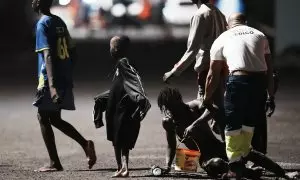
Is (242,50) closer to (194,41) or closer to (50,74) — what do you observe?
(194,41)

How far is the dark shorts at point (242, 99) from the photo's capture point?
8781mm

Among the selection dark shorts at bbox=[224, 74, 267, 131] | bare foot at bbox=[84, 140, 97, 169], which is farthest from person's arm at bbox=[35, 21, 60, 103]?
dark shorts at bbox=[224, 74, 267, 131]

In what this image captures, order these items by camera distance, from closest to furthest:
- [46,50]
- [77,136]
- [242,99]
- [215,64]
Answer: [242,99] < [215,64] < [46,50] < [77,136]


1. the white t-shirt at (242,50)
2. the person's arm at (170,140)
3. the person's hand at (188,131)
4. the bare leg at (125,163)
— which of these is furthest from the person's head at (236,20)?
the bare leg at (125,163)

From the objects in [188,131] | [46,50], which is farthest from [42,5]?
[188,131]

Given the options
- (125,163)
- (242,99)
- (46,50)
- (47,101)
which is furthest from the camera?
(47,101)

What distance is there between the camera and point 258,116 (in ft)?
29.5

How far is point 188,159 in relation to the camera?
31.6 feet

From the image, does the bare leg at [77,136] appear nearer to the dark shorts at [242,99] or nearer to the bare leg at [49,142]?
the bare leg at [49,142]

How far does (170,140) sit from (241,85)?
134cm

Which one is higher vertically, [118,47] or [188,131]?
[118,47]

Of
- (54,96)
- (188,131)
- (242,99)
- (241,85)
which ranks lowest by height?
(188,131)

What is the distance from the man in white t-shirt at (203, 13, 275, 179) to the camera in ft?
28.8

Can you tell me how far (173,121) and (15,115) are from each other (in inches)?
250
